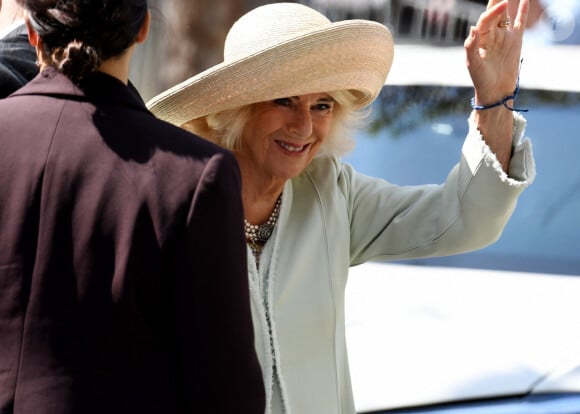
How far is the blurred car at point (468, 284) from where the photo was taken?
2.94 meters

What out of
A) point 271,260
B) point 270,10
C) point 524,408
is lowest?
point 524,408

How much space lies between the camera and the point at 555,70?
4238mm

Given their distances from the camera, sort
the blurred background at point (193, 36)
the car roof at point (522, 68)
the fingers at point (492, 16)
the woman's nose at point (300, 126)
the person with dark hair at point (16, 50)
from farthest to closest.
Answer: the blurred background at point (193, 36) → the car roof at point (522, 68) → the woman's nose at point (300, 126) → the fingers at point (492, 16) → the person with dark hair at point (16, 50)

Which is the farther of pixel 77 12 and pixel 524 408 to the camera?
pixel 524 408

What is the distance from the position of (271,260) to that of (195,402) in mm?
764

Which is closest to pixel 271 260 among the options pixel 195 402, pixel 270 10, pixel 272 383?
pixel 272 383

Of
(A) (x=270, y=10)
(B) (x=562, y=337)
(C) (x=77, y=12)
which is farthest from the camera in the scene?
(B) (x=562, y=337)

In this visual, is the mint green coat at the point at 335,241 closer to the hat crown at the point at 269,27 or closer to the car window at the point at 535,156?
the hat crown at the point at 269,27

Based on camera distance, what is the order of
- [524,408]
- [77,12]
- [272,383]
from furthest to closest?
1. [524,408]
2. [272,383]
3. [77,12]

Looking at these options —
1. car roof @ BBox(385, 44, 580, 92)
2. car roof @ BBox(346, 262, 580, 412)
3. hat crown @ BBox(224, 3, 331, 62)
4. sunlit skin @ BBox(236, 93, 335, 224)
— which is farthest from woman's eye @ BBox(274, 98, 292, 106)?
car roof @ BBox(385, 44, 580, 92)

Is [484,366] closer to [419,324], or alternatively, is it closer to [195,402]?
[419,324]

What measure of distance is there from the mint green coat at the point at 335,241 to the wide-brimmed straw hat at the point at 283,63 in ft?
0.75

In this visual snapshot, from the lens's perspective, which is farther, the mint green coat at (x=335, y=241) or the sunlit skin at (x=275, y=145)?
the sunlit skin at (x=275, y=145)

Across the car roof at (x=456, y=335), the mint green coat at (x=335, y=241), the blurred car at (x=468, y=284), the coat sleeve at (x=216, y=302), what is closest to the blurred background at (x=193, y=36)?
the blurred car at (x=468, y=284)
